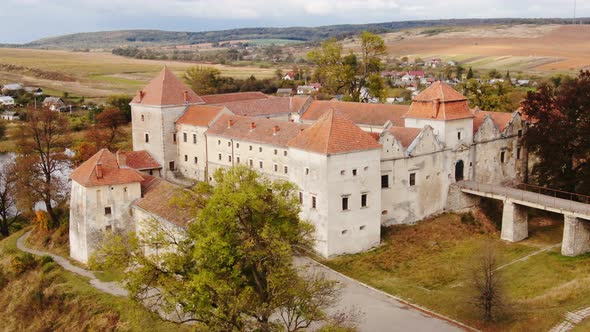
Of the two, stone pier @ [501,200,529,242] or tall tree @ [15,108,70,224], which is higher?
tall tree @ [15,108,70,224]

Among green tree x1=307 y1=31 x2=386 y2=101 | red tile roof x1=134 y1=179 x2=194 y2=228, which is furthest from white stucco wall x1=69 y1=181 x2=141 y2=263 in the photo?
green tree x1=307 y1=31 x2=386 y2=101

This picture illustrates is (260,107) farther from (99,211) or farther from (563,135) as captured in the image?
(563,135)

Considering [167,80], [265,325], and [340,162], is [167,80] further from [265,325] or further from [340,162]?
[265,325]

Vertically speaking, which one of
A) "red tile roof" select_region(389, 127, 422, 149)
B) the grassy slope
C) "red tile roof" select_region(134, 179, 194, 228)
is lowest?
the grassy slope

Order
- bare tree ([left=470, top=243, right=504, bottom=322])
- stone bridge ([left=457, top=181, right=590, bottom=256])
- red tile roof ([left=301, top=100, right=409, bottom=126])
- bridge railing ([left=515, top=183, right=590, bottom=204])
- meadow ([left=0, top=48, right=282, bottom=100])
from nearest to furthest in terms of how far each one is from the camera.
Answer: bare tree ([left=470, top=243, right=504, bottom=322]) < stone bridge ([left=457, top=181, right=590, bottom=256]) < bridge railing ([left=515, top=183, right=590, bottom=204]) < red tile roof ([left=301, top=100, right=409, bottom=126]) < meadow ([left=0, top=48, right=282, bottom=100])

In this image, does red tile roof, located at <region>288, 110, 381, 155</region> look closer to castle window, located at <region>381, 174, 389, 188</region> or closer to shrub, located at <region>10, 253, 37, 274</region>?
castle window, located at <region>381, 174, 389, 188</region>
